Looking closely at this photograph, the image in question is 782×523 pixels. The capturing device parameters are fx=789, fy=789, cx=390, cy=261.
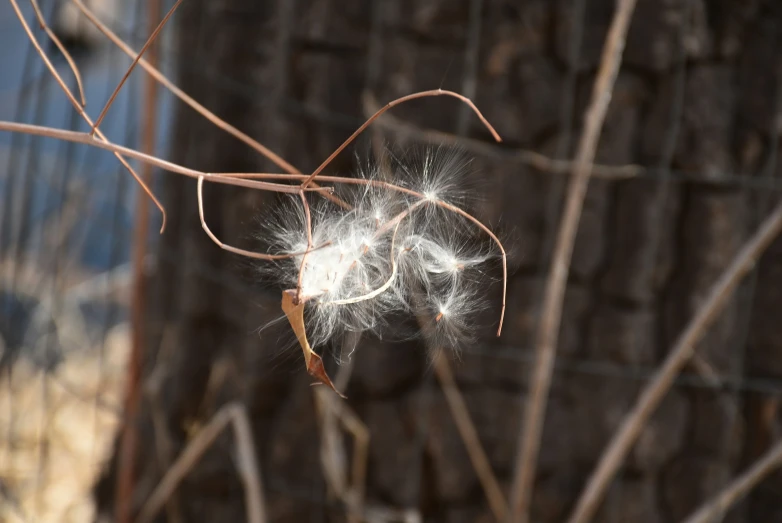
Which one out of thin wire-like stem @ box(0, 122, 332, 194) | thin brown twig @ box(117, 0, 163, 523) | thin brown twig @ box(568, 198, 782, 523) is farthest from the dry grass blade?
A: thin wire-like stem @ box(0, 122, 332, 194)

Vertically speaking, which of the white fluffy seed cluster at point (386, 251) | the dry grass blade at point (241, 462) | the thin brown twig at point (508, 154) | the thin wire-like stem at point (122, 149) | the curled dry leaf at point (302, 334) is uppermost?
the thin brown twig at point (508, 154)

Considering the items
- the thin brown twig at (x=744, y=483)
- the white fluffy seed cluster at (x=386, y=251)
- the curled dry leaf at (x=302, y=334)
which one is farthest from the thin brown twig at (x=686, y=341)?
the curled dry leaf at (x=302, y=334)

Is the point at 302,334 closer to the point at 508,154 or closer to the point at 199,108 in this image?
the point at 199,108

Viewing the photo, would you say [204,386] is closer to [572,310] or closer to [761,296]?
[572,310]

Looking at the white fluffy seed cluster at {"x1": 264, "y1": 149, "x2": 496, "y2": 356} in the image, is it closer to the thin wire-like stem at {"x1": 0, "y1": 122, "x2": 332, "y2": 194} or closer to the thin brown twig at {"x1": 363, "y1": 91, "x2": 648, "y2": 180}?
the thin wire-like stem at {"x1": 0, "y1": 122, "x2": 332, "y2": 194}

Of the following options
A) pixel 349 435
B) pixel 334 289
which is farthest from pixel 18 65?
pixel 334 289

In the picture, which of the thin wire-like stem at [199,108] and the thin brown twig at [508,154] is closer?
the thin wire-like stem at [199,108]

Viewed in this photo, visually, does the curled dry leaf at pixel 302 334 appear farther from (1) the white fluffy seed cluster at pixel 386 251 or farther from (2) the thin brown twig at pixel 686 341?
(2) the thin brown twig at pixel 686 341
